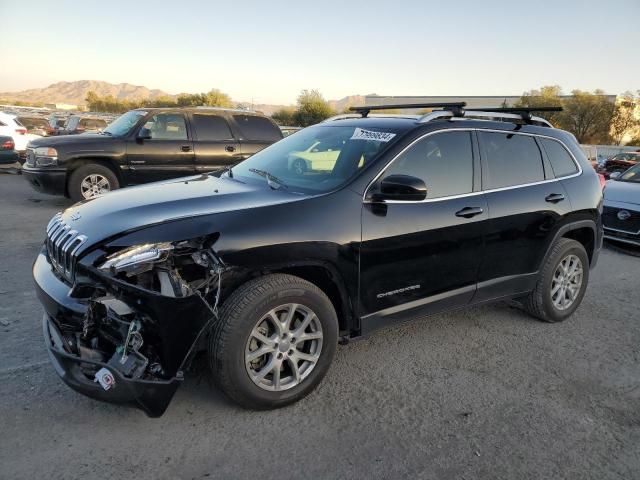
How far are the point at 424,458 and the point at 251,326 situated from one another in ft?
3.91

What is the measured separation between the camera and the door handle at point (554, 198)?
4.39 m

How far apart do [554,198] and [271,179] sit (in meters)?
2.52

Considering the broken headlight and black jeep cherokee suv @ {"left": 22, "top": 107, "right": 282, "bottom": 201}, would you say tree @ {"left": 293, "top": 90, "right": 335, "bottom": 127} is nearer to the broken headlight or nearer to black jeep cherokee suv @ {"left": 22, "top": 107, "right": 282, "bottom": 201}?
black jeep cherokee suv @ {"left": 22, "top": 107, "right": 282, "bottom": 201}

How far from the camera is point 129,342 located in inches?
105

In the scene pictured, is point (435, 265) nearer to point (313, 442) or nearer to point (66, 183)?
point (313, 442)

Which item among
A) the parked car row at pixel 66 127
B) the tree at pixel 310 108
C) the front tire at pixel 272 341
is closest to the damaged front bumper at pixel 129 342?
the front tire at pixel 272 341

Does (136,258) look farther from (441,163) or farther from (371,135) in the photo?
(441,163)

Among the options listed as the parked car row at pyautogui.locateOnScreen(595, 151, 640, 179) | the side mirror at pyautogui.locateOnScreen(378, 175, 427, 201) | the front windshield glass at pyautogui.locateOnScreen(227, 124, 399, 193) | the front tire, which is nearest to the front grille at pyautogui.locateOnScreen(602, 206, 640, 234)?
the front windshield glass at pyautogui.locateOnScreen(227, 124, 399, 193)

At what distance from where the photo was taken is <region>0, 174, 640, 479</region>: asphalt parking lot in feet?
8.65

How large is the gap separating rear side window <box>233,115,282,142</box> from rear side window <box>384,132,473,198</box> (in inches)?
263

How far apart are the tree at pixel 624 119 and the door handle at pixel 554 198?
53682 mm

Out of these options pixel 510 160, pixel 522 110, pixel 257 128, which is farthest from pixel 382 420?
pixel 257 128

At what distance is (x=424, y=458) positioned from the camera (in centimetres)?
274

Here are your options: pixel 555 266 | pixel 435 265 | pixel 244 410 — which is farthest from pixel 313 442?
pixel 555 266
